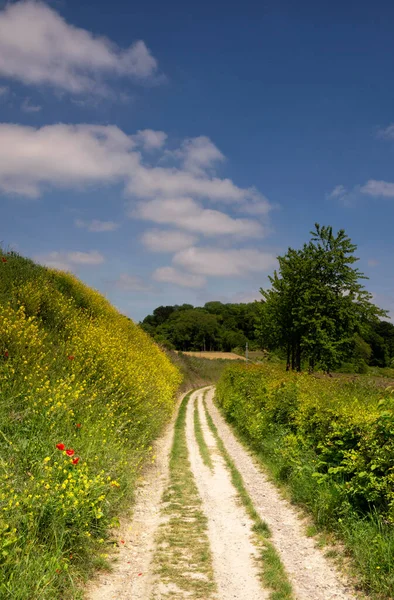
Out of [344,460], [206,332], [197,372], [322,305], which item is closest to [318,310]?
[322,305]

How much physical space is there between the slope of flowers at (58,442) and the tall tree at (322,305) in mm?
11440

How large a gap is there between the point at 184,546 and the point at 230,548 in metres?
0.70

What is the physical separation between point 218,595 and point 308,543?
223 centimetres

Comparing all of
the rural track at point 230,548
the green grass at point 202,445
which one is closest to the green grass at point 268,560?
the rural track at point 230,548

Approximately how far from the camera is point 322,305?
77.4 ft

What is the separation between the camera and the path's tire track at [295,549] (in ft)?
17.1

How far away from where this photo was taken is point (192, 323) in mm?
109062

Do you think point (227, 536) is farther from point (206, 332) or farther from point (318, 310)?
point (206, 332)

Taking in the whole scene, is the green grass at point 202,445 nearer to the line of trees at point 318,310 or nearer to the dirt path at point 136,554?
the dirt path at point 136,554

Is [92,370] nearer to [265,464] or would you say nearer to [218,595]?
[265,464]

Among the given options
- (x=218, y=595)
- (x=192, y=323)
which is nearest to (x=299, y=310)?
(x=218, y=595)

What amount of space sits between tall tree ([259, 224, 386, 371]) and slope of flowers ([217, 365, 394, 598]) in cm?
1100

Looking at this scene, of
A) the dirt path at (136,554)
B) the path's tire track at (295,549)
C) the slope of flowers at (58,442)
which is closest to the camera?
the slope of flowers at (58,442)

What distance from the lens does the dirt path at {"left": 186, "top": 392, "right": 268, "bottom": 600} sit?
5217 millimetres
